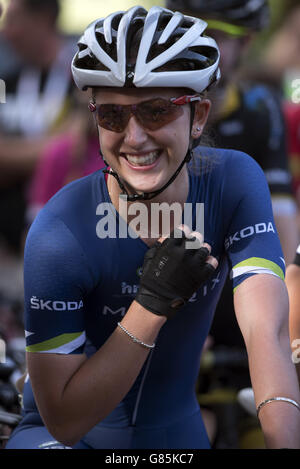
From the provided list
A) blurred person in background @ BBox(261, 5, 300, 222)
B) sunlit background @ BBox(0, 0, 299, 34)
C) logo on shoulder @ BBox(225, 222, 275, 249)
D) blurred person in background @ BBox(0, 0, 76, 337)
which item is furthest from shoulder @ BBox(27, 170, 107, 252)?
sunlit background @ BBox(0, 0, 299, 34)

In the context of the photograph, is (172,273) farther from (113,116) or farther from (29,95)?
(29,95)

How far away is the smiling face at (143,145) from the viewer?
10.6ft

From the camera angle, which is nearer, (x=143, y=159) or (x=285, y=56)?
(x=143, y=159)

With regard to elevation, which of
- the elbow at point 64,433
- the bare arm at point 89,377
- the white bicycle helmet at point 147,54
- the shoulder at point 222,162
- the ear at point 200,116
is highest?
the white bicycle helmet at point 147,54

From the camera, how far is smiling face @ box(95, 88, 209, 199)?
3.24 meters

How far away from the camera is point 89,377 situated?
10.4 feet

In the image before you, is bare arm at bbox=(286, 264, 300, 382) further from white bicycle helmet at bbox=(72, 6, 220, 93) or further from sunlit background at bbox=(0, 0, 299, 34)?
sunlit background at bbox=(0, 0, 299, 34)

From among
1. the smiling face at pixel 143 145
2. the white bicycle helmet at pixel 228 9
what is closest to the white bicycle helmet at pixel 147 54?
the smiling face at pixel 143 145

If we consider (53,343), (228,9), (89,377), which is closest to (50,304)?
(53,343)

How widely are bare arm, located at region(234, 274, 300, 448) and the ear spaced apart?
2.26 feet

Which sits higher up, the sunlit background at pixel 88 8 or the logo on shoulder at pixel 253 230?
the sunlit background at pixel 88 8

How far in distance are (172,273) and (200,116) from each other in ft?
2.71

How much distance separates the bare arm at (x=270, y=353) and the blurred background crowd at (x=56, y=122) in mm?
1997

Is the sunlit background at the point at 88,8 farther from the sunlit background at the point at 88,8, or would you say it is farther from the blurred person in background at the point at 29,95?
the blurred person in background at the point at 29,95
